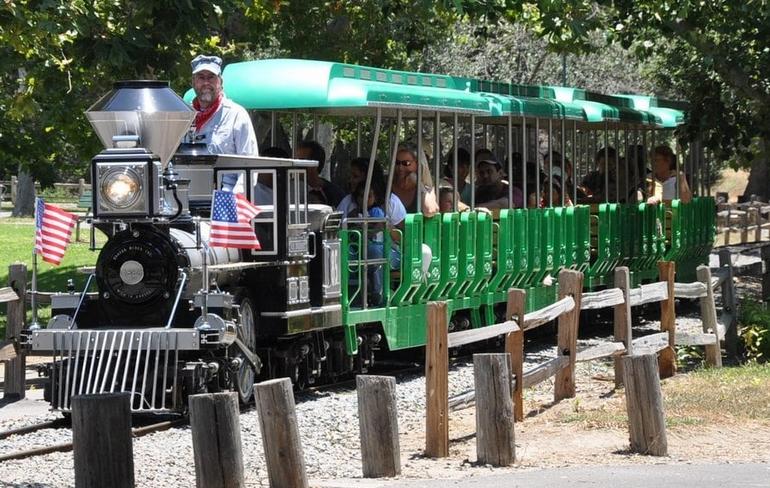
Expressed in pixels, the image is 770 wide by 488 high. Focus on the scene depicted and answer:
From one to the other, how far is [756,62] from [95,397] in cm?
1398

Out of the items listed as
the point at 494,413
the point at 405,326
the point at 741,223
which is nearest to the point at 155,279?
the point at 494,413

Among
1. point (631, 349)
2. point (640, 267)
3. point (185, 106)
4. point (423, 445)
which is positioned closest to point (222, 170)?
point (185, 106)

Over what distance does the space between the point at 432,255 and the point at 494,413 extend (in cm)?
540

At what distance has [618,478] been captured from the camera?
8969 mm

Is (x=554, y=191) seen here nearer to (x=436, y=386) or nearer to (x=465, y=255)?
(x=465, y=255)

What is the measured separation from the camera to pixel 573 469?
941 centimetres

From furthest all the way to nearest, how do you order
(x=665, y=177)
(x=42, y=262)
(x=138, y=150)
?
(x=42, y=262)
(x=665, y=177)
(x=138, y=150)

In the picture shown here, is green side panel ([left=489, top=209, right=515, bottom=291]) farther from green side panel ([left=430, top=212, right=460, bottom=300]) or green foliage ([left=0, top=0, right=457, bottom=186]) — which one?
green foliage ([left=0, top=0, right=457, bottom=186])

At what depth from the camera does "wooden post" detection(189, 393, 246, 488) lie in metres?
8.12

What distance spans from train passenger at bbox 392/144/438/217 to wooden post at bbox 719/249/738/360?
3.45 m

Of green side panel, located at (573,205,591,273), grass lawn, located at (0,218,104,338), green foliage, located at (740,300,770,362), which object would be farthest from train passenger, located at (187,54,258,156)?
grass lawn, located at (0,218,104,338)

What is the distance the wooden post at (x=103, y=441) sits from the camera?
7637mm

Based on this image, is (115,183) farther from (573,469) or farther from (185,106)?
(573,469)

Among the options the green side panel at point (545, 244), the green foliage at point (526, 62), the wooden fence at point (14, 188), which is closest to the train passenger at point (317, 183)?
the green side panel at point (545, 244)
